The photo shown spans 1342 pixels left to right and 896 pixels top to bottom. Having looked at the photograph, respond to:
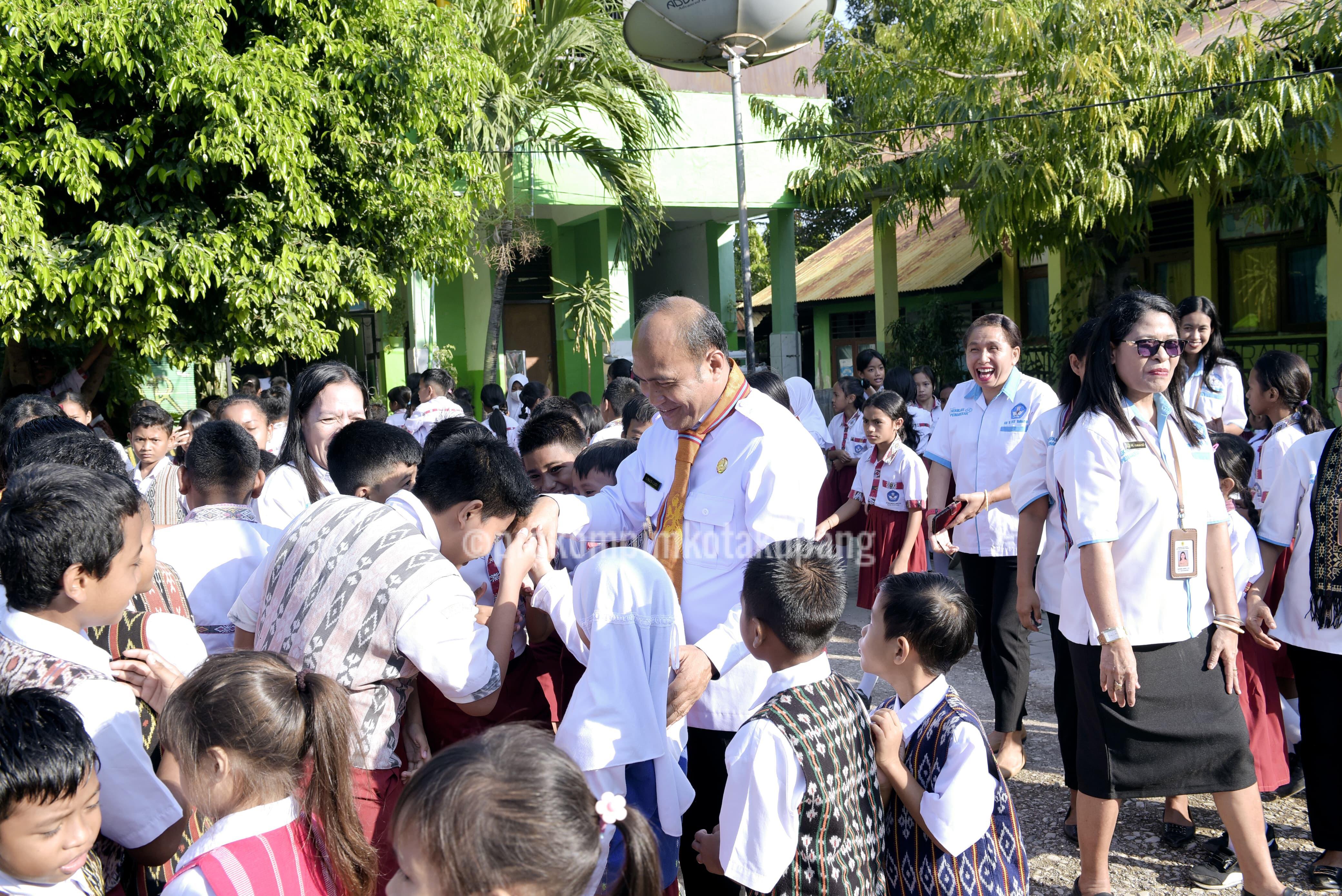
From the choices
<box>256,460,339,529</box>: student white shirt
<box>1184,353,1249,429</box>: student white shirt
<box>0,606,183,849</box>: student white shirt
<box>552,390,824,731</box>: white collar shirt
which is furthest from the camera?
<box>1184,353,1249,429</box>: student white shirt

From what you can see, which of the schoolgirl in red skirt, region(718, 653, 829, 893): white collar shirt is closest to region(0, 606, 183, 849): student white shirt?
region(718, 653, 829, 893): white collar shirt

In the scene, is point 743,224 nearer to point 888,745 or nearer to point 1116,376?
point 1116,376

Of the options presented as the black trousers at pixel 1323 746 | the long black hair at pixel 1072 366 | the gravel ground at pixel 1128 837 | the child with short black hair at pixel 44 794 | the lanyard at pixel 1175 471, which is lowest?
the gravel ground at pixel 1128 837

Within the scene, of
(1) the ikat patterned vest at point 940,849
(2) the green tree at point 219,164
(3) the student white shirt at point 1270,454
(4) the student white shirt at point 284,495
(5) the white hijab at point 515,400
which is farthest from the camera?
(5) the white hijab at point 515,400

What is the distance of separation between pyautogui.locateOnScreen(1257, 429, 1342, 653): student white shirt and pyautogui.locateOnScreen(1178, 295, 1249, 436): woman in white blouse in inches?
95.8

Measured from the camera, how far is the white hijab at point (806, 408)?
6852 millimetres

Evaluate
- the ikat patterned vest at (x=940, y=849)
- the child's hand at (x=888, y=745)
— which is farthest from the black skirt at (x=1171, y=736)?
the child's hand at (x=888, y=745)

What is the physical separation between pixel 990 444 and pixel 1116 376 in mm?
1583

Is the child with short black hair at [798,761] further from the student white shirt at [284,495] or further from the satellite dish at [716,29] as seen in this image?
the satellite dish at [716,29]

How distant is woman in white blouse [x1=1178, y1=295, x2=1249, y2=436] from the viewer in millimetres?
5734

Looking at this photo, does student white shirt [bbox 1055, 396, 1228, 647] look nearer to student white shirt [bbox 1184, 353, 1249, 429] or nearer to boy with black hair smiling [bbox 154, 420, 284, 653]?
boy with black hair smiling [bbox 154, 420, 284, 653]

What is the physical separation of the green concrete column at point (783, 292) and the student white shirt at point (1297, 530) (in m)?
12.9

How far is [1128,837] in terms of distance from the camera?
370 centimetres

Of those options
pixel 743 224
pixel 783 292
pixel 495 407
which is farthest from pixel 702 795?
pixel 783 292
